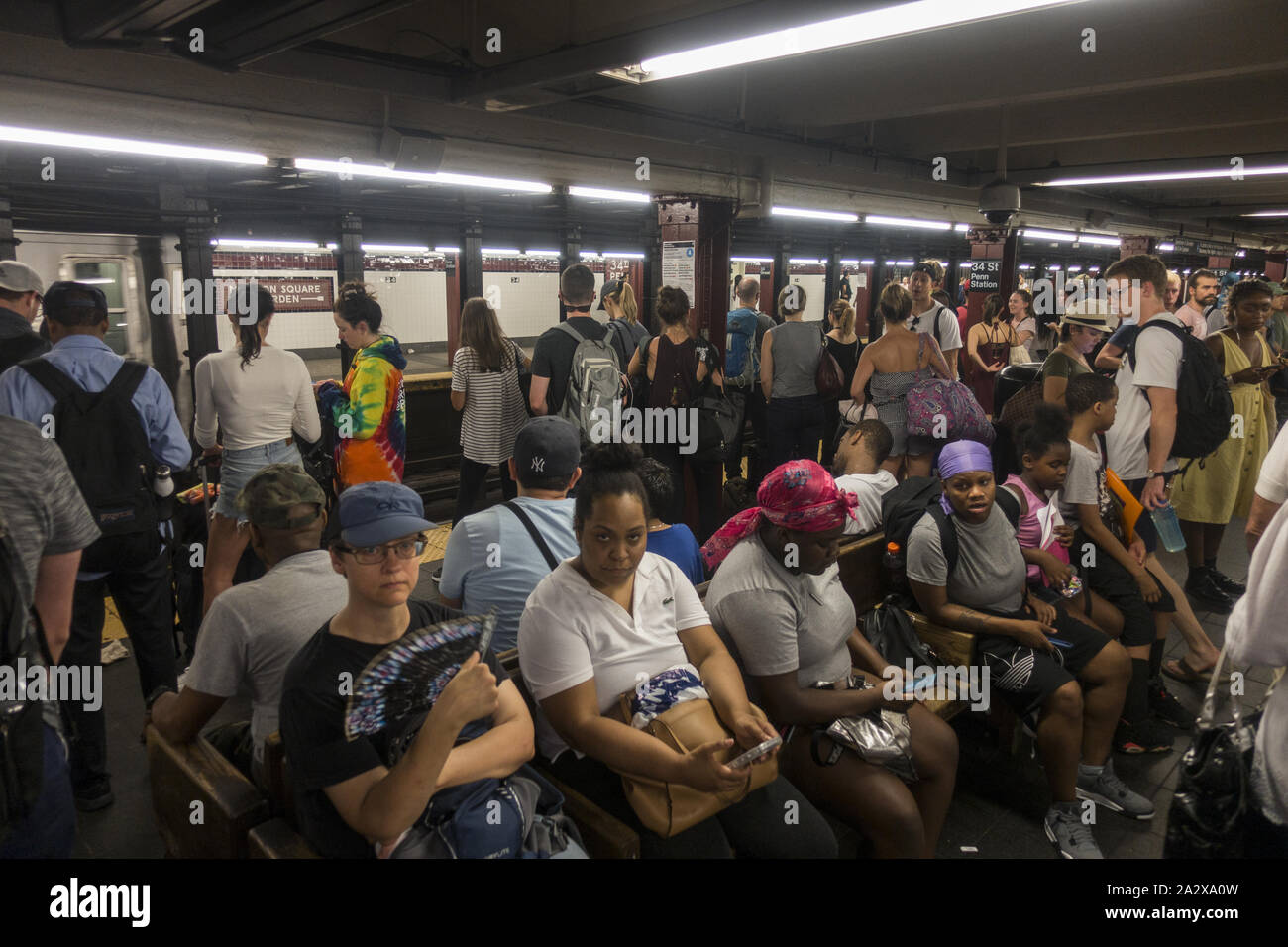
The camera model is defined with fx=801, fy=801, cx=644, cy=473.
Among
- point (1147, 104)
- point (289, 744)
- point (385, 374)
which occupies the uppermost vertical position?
point (1147, 104)

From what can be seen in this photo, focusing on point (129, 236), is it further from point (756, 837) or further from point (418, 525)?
point (756, 837)

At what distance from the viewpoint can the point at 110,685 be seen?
3623mm

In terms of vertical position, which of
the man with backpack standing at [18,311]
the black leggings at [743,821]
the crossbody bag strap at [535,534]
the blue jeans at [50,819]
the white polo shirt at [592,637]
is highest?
the man with backpack standing at [18,311]

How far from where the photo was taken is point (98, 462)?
9.12 ft

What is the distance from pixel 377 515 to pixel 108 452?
174cm

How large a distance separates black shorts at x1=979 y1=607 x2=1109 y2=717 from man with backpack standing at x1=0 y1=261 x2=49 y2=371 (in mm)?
3762

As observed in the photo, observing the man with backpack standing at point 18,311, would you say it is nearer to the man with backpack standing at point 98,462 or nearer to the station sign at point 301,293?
the man with backpack standing at point 98,462

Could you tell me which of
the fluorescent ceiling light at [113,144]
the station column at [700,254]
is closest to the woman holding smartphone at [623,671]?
the fluorescent ceiling light at [113,144]

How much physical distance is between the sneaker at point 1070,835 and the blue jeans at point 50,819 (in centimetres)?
282

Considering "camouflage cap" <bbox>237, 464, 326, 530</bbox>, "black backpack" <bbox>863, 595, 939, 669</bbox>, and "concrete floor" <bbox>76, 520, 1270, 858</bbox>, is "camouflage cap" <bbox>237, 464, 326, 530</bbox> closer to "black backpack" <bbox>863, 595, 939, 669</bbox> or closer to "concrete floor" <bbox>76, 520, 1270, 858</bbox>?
"concrete floor" <bbox>76, 520, 1270, 858</bbox>

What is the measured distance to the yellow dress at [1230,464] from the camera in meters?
4.74

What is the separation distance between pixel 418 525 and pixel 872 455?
8.15ft

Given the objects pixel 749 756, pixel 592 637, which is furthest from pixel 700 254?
pixel 749 756
